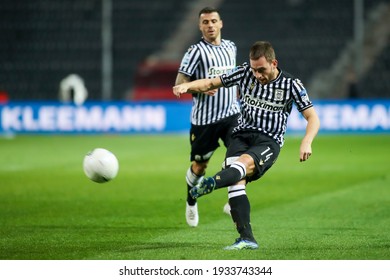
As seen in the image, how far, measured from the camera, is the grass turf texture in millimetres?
8141

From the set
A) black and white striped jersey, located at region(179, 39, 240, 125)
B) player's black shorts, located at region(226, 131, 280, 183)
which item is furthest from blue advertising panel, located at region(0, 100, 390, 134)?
→ player's black shorts, located at region(226, 131, 280, 183)

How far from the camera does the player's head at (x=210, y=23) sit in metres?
10.2

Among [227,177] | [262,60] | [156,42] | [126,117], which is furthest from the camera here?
[156,42]

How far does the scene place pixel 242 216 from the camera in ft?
26.6

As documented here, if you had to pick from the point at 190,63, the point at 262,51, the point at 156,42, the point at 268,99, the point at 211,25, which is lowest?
the point at 268,99

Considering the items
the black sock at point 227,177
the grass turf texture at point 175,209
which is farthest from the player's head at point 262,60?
the grass turf texture at point 175,209

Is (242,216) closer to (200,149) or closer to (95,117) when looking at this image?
(200,149)

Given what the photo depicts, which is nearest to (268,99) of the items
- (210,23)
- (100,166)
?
(100,166)

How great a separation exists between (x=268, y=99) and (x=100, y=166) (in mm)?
1840

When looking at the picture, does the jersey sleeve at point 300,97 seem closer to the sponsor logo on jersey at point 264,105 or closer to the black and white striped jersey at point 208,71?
the sponsor logo on jersey at point 264,105

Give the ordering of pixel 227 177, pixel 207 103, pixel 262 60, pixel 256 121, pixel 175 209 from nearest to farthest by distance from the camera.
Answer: pixel 227 177 < pixel 262 60 < pixel 256 121 < pixel 207 103 < pixel 175 209

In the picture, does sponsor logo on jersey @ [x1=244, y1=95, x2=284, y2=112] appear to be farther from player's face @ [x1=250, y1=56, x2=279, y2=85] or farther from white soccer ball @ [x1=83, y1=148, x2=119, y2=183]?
white soccer ball @ [x1=83, y1=148, x2=119, y2=183]

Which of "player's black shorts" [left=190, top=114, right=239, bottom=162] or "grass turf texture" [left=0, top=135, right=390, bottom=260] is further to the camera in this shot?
"player's black shorts" [left=190, top=114, right=239, bottom=162]
